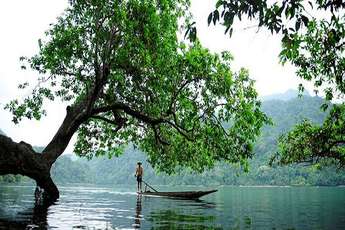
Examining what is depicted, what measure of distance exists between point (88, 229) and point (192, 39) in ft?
28.1

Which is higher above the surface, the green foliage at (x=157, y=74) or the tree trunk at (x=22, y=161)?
the green foliage at (x=157, y=74)

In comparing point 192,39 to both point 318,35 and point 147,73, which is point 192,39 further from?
point 318,35

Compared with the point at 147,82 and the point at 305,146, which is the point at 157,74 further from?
the point at 305,146

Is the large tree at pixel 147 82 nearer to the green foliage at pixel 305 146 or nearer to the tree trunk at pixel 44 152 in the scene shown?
the tree trunk at pixel 44 152

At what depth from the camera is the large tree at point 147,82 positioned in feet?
68.3

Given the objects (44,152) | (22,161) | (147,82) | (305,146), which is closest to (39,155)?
(44,152)

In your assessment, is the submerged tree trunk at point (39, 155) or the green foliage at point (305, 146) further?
the green foliage at point (305, 146)

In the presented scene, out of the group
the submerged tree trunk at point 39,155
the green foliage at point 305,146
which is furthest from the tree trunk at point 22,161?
the green foliage at point 305,146

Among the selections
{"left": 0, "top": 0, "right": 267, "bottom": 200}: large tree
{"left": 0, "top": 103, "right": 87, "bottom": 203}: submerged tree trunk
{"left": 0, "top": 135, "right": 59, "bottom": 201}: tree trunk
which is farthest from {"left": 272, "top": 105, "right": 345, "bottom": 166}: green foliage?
{"left": 0, "top": 135, "right": 59, "bottom": 201}: tree trunk

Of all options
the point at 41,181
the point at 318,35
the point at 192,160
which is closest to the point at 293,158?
the point at 192,160

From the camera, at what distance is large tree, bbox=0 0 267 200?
A: 20.8 metres

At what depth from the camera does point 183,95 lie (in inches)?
848

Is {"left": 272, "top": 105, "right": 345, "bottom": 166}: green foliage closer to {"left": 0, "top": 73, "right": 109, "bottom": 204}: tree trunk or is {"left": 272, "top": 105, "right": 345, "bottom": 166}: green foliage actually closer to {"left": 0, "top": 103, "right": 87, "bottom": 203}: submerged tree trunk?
{"left": 0, "top": 73, "right": 109, "bottom": 204}: tree trunk

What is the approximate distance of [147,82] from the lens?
22875mm
